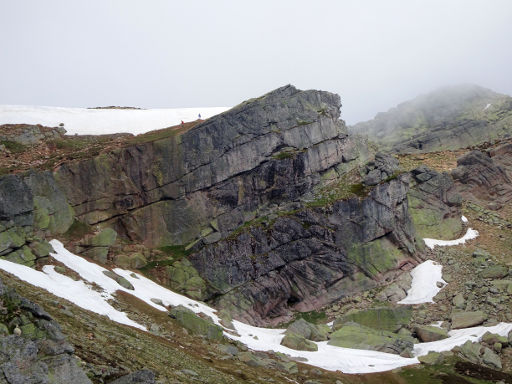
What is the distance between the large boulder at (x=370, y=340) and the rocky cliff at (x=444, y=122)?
79.4 meters

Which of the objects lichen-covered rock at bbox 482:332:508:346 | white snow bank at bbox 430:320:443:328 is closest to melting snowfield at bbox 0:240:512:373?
lichen-covered rock at bbox 482:332:508:346

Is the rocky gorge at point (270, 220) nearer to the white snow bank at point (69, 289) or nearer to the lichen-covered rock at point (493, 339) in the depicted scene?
the lichen-covered rock at point (493, 339)

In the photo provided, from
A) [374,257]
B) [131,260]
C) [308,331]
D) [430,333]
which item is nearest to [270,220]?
[374,257]

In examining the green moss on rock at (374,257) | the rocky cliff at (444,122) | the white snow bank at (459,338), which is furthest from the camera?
the rocky cliff at (444,122)

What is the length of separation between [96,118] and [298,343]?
48725mm

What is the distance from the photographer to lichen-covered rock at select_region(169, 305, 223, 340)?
1224 inches

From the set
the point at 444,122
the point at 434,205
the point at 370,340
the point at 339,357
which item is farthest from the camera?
the point at 444,122

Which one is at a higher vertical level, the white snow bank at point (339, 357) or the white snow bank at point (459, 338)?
the white snow bank at point (339, 357)

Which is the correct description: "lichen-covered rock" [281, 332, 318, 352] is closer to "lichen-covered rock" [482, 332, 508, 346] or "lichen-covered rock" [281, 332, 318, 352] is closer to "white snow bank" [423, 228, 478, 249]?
"lichen-covered rock" [482, 332, 508, 346]

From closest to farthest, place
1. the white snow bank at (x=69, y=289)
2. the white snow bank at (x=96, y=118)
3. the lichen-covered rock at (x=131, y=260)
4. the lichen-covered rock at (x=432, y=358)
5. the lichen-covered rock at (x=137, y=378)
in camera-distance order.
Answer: the lichen-covered rock at (x=137, y=378), the white snow bank at (x=69, y=289), the lichen-covered rock at (x=432, y=358), the lichen-covered rock at (x=131, y=260), the white snow bank at (x=96, y=118)

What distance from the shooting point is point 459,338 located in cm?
3619

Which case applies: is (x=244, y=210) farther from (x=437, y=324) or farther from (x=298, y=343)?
(x=437, y=324)

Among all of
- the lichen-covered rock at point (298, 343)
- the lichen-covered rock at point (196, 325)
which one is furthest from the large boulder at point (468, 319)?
the lichen-covered rock at point (196, 325)

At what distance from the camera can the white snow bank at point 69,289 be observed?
27.1 metres
